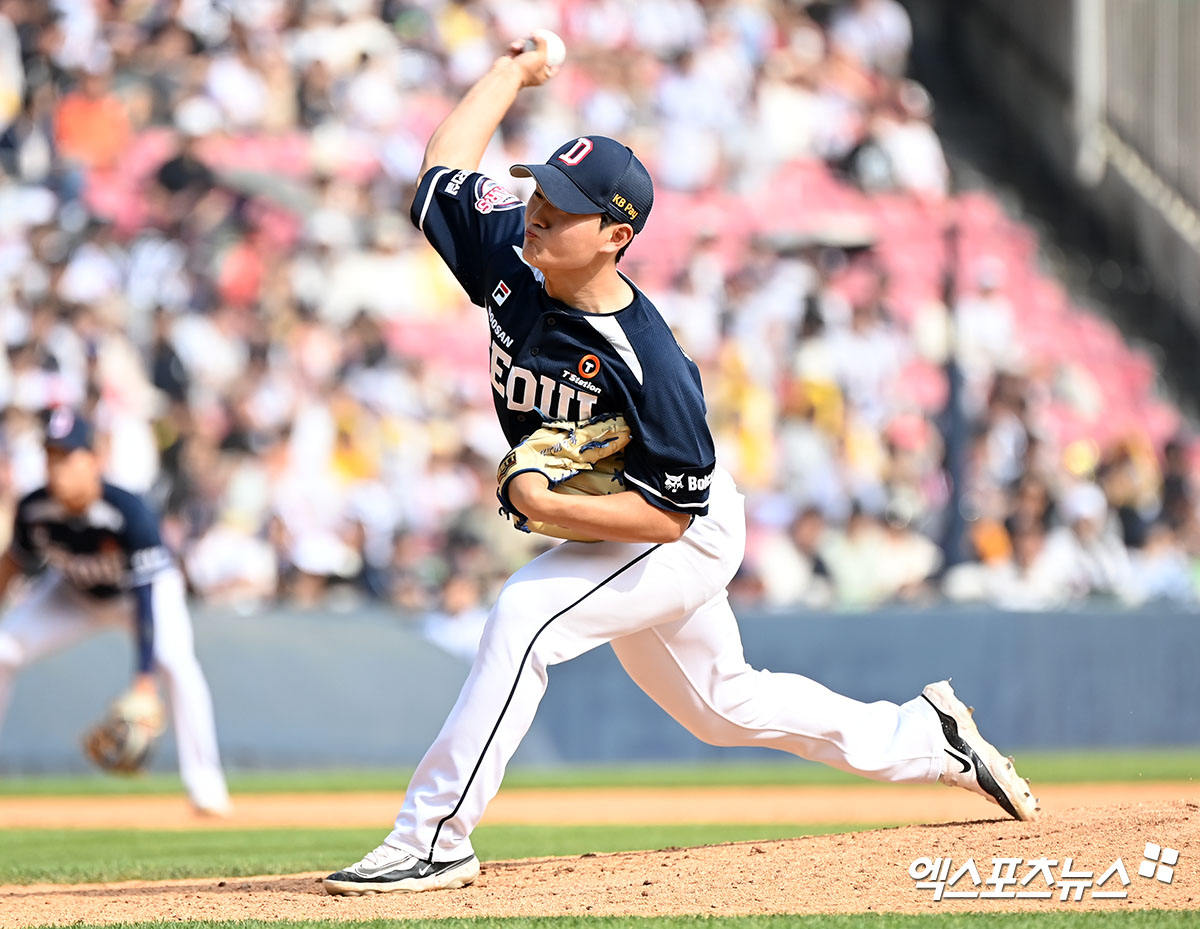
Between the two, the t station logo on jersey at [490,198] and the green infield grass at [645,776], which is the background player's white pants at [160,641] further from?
the t station logo on jersey at [490,198]

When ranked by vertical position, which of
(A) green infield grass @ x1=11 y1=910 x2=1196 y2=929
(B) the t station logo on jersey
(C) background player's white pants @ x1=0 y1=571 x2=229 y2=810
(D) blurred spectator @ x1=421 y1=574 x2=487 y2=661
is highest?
(B) the t station logo on jersey

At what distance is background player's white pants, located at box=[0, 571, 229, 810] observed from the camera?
8.46 metres

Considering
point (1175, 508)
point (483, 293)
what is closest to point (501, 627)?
point (483, 293)

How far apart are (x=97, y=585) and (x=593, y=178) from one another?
189 inches

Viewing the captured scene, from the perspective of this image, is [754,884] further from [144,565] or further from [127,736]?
[144,565]

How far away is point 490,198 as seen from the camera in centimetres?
512

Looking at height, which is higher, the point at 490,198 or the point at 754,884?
the point at 490,198

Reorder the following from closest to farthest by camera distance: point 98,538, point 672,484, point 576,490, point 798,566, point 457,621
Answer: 1. point 672,484
2. point 576,490
3. point 98,538
4. point 457,621
5. point 798,566

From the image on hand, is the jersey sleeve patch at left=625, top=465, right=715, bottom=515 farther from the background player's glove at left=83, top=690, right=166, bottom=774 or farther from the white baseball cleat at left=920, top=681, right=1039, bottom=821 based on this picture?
the background player's glove at left=83, top=690, right=166, bottom=774

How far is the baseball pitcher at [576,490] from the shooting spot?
4676 mm

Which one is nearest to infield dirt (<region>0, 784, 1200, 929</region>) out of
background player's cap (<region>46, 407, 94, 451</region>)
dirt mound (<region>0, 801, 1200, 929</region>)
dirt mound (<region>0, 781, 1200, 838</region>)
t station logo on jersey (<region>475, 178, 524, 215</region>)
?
dirt mound (<region>0, 801, 1200, 929</region>)

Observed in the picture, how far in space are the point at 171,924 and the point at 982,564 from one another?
8782mm

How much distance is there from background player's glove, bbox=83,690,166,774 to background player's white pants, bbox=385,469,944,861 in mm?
3228

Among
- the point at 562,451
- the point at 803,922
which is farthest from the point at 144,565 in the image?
the point at 803,922
